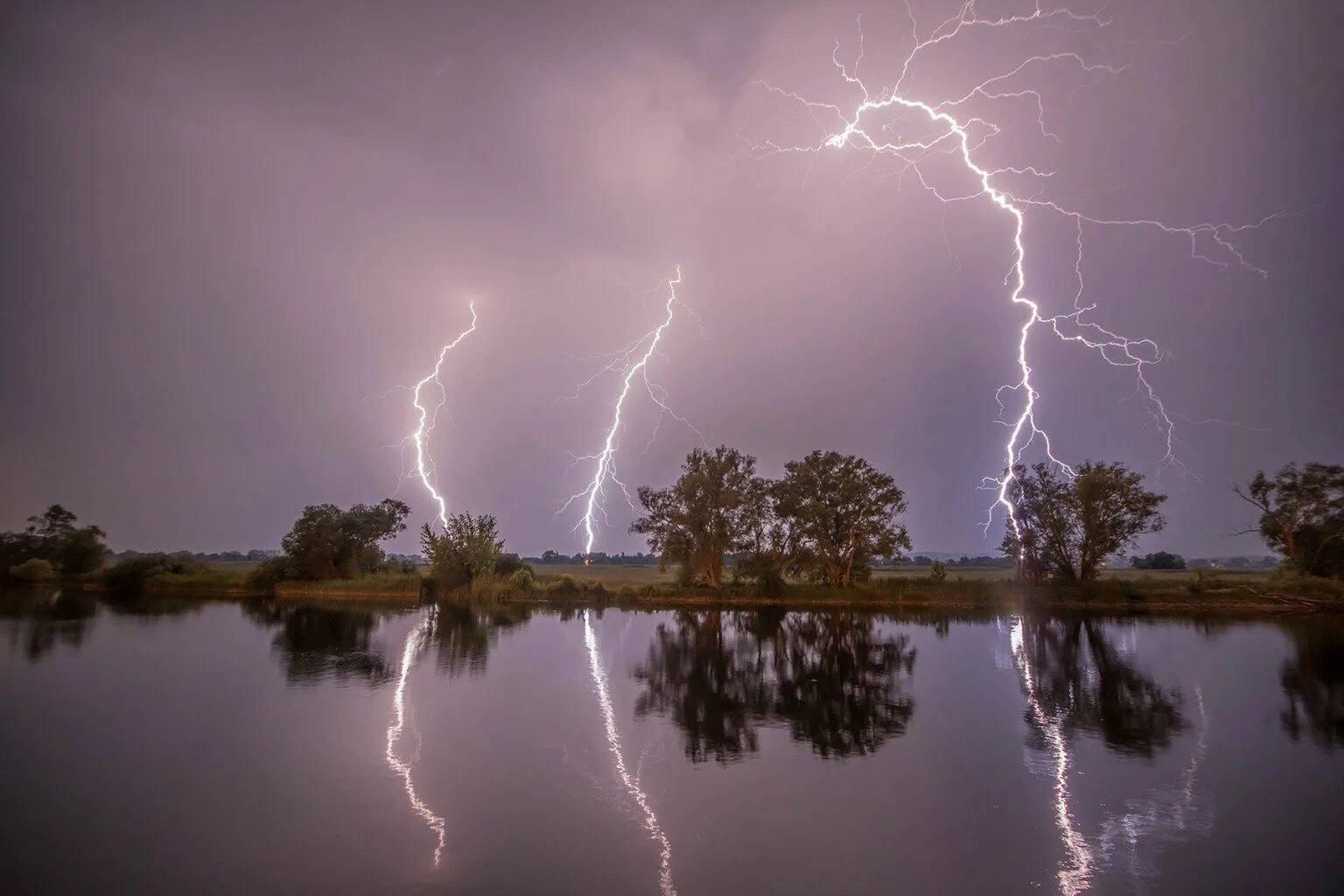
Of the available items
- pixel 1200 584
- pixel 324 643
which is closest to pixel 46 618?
pixel 324 643

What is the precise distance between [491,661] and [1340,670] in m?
22.7

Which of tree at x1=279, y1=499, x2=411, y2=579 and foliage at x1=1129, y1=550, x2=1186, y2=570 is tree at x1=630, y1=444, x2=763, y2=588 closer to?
tree at x1=279, y1=499, x2=411, y2=579

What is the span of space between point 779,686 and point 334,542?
123 feet

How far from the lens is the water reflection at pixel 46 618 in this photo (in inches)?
738

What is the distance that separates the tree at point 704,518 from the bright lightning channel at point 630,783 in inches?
921

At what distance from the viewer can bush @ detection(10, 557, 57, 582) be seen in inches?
1613

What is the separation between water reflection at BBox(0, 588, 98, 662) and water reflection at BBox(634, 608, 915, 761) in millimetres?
16856

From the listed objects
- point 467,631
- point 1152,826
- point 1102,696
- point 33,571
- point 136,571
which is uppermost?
point 136,571

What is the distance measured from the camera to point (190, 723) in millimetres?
11055

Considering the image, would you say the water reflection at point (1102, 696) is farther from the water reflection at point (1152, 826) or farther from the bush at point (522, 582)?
the bush at point (522, 582)

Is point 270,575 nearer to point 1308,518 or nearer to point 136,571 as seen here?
point 136,571

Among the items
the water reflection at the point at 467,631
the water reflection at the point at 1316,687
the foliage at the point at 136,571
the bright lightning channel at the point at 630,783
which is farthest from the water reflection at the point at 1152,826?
the foliage at the point at 136,571

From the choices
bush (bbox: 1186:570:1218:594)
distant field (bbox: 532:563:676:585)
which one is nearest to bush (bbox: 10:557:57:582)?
distant field (bbox: 532:563:676:585)

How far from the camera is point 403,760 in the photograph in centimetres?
908
